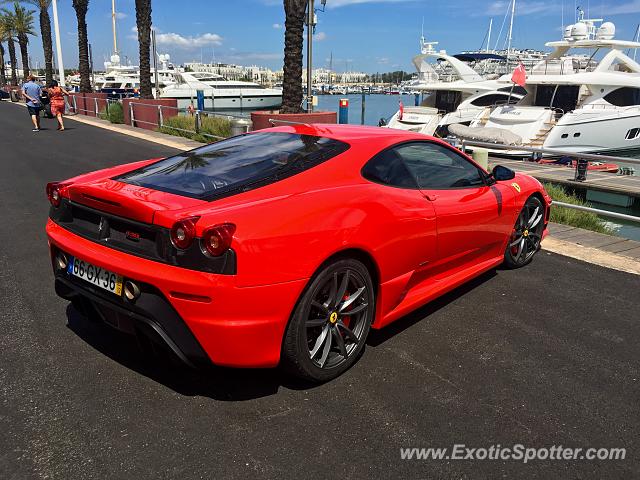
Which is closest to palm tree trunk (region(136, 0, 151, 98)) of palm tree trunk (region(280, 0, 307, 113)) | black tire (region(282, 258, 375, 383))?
palm tree trunk (region(280, 0, 307, 113))

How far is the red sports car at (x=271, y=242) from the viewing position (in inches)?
98.0

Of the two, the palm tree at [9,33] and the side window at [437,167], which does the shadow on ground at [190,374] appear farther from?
the palm tree at [9,33]

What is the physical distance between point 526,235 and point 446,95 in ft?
91.5

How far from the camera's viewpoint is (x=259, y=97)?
Answer: 56938 mm

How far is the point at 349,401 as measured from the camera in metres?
2.83

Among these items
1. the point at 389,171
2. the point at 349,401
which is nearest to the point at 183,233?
the point at 349,401

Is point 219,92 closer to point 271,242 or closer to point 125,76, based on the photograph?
point 125,76

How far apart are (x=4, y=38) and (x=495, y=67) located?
60.7 metres

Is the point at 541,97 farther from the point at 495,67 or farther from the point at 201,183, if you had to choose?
the point at 201,183

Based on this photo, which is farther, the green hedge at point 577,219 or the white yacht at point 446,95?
the white yacht at point 446,95

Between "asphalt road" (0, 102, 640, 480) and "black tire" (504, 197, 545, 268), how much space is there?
734 millimetres

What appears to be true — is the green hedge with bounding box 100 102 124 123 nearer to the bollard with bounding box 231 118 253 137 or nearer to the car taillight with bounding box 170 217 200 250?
the bollard with bounding box 231 118 253 137

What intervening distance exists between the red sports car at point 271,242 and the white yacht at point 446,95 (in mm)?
23185

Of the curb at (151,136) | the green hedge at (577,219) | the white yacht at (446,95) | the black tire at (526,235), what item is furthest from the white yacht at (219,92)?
the black tire at (526,235)
